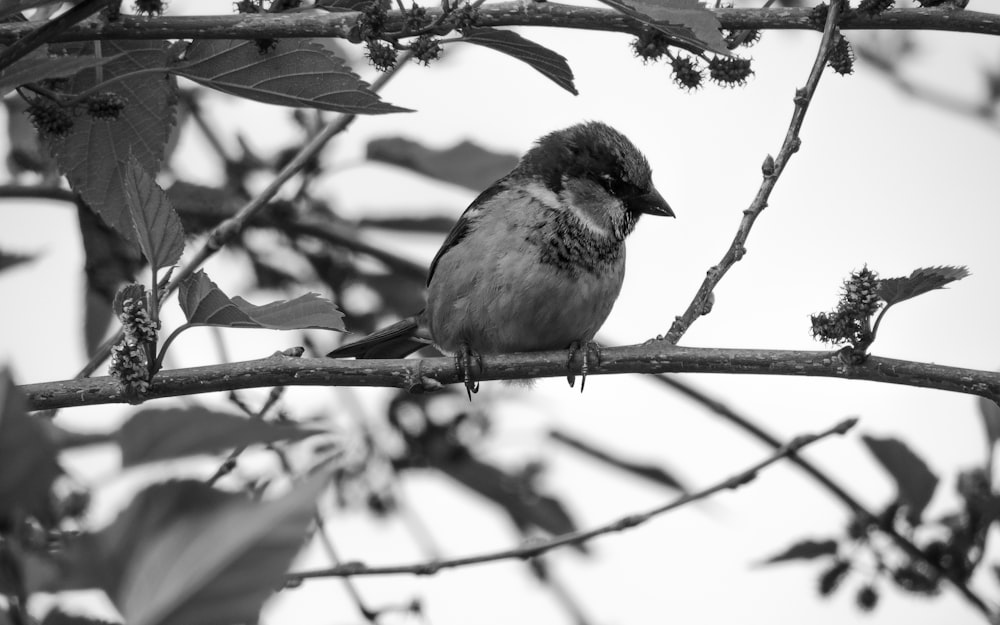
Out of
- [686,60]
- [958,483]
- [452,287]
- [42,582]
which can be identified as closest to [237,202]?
[452,287]

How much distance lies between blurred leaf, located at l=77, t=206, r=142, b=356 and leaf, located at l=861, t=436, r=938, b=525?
2279 mm

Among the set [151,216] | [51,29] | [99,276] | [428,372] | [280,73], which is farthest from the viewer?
[99,276]

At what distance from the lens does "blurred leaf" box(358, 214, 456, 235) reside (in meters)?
4.06

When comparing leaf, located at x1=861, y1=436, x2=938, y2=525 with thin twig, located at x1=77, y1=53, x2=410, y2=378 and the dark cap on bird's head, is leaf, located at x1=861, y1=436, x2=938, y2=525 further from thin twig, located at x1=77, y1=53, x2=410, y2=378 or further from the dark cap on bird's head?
thin twig, located at x1=77, y1=53, x2=410, y2=378

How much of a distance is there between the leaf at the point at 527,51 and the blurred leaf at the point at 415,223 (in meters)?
1.90

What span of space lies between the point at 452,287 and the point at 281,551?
2.94 metres

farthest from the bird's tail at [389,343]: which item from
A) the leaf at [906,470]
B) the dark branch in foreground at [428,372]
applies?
the leaf at [906,470]

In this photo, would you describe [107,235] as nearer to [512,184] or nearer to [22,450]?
[512,184]

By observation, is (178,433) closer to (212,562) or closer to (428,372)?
(212,562)

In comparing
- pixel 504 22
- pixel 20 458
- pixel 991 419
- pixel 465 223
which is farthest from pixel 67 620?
pixel 465 223

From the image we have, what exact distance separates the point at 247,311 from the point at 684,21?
950 mm

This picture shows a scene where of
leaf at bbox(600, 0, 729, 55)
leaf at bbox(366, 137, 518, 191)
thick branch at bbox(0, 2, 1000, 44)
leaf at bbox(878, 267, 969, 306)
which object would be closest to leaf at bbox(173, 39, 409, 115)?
thick branch at bbox(0, 2, 1000, 44)

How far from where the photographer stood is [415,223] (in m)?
4.14

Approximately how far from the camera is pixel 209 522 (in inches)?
34.5
